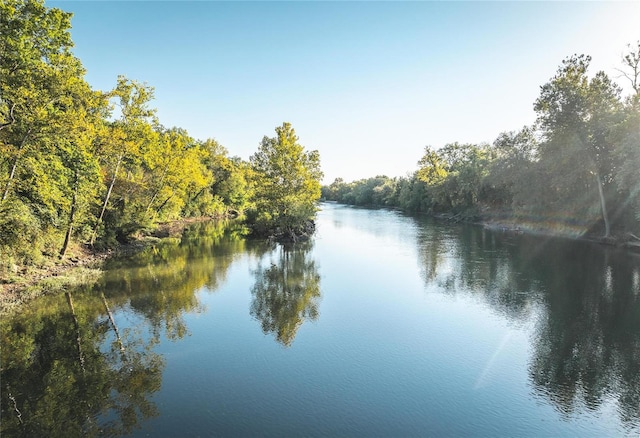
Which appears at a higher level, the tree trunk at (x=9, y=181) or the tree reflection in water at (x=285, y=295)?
the tree trunk at (x=9, y=181)

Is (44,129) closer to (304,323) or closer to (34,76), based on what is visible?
(34,76)

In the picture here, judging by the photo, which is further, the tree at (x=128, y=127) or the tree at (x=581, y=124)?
the tree at (x=581, y=124)

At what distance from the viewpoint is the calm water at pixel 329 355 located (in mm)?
9586

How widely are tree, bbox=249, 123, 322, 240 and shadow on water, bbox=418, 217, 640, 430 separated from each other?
13583mm


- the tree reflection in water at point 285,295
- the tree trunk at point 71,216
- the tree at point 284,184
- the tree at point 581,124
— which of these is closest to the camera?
the tree reflection in water at point 285,295

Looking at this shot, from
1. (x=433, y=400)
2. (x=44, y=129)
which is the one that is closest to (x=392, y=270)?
(x=433, y=400)

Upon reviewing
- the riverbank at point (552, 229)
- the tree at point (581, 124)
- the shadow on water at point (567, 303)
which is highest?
the tree at point (581, 124)

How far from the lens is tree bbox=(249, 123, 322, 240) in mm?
42191

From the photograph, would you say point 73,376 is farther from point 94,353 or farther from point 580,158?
point 580,158

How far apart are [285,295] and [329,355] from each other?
25.8 feet

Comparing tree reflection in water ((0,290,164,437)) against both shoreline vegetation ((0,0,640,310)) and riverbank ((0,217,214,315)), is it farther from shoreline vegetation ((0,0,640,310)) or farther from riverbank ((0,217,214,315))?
shoreline vegetation ((0,0,640,310))

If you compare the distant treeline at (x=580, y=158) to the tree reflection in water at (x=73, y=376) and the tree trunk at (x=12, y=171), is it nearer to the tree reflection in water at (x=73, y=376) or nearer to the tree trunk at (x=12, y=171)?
the tree reflection in water at (x=73, y=376)

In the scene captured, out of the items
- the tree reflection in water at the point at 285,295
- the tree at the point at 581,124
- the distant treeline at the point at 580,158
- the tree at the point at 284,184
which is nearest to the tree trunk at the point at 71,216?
the tree reflection in water at the point at 285,295

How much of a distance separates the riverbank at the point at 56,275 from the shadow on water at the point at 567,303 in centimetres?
1997
